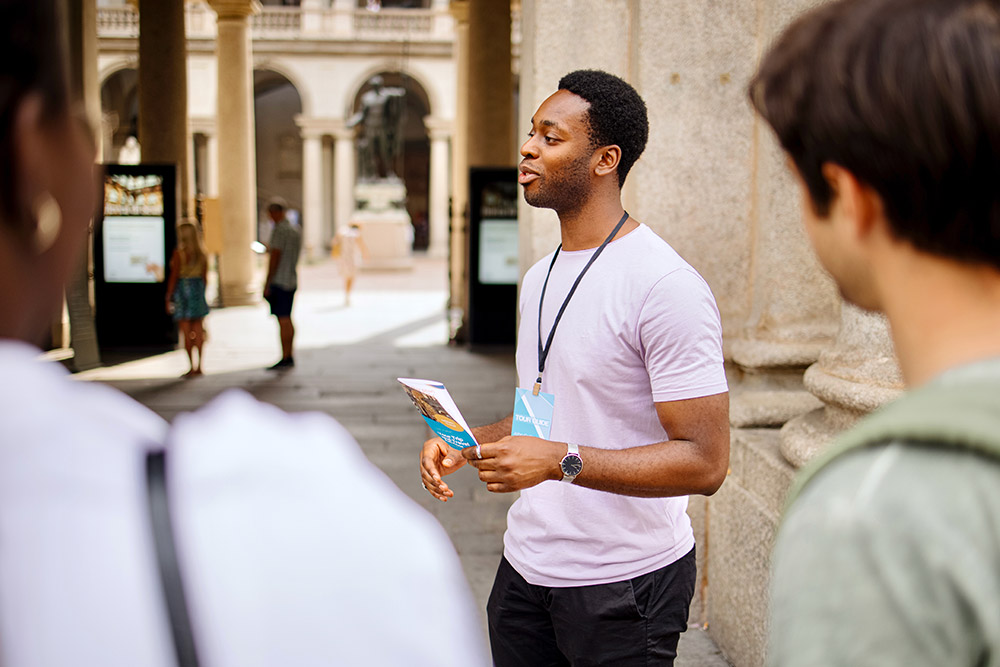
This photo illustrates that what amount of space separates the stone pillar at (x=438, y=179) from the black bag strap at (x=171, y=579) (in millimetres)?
34416

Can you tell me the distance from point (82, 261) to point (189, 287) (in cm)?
138

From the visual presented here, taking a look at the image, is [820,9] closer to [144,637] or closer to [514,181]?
[144,637]

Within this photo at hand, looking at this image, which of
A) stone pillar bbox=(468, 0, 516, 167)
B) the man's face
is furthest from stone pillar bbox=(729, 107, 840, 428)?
stone pillar bbox=(468, 0, 516, 167)

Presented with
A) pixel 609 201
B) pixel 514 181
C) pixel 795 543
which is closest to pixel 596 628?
pixel 609 201

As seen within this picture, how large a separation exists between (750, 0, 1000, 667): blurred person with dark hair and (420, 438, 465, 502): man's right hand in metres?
1.33

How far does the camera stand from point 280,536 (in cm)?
61

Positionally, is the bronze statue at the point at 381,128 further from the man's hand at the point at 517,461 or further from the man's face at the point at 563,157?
the man's hand at the point at 517,461

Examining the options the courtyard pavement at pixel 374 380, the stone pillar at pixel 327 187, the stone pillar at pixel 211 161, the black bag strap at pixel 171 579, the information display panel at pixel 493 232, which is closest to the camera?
the black bag strap at pixel 171 579

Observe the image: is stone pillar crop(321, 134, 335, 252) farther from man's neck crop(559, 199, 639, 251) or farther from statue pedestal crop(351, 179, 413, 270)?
man's neck crop(559, 199, 639, 251)

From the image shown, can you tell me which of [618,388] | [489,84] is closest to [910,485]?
[618,388]

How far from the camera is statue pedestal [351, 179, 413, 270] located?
84.9ft

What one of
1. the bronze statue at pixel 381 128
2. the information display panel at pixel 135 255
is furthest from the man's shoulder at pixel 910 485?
the bronze statue at pixel 381 128

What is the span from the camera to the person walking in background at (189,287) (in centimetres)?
948

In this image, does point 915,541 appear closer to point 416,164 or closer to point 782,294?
point 782,294
